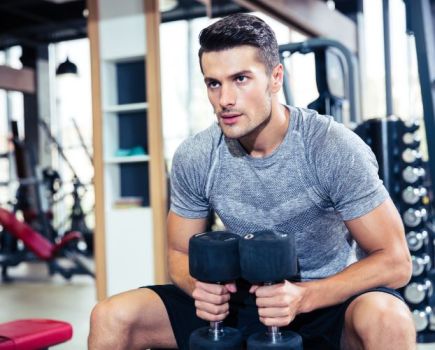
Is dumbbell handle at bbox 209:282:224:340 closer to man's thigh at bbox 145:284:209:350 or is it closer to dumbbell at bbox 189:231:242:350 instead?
dumbbell at bbox 189:231:242:350

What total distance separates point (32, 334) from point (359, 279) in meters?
1.01

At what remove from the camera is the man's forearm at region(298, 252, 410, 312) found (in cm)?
138

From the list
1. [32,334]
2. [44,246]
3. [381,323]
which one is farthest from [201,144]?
[44,246]

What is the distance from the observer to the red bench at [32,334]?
1721 millimetres

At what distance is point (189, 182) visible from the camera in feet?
5.31

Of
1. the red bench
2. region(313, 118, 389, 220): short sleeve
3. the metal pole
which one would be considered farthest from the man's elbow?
the metal pole

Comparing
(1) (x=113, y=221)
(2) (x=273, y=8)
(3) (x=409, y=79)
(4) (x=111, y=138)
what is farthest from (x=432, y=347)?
(3) (x=409, y=79)

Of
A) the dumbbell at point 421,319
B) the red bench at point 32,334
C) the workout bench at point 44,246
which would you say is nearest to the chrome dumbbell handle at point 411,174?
the dumbbell at point 421,319

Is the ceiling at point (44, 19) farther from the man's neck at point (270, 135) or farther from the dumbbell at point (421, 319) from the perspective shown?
the man's neck at point (270, 135)

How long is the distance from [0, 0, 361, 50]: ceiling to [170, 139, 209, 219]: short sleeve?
6397 millimetres

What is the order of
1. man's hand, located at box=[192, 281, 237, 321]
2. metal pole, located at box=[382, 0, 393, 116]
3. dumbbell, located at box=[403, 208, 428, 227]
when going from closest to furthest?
1. man's hand, located at box=[192, 281, 237, 321]
2. dumbbell, located at box=[403, 208, 428, 227]
3. metal pole, located at box=[382, 0, 393, 116]

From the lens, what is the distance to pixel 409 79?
6.45 metres

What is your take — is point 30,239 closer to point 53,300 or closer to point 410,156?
point 53,300

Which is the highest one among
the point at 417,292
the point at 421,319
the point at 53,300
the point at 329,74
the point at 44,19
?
the point at 44,19
